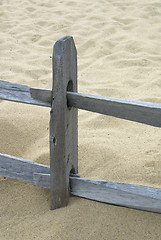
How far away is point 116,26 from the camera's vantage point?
635 cm

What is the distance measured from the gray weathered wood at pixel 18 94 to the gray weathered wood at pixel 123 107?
0.57 feet

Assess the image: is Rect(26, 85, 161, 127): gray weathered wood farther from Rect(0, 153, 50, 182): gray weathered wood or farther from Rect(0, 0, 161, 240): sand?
Rect(0, 0, 161, 240): sand

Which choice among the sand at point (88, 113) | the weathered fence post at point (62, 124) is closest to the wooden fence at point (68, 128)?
the weathered fence post at point (62, 124)

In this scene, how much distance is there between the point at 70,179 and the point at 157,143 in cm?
115

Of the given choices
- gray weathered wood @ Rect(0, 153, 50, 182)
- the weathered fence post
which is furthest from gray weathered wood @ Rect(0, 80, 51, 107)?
gray weathered wood @ Rect(0, 153, 50, 182)

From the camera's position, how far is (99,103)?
5.68 feet

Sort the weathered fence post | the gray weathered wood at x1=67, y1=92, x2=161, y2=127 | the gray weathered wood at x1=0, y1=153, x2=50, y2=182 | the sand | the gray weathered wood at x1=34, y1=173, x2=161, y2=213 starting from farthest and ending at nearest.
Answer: the gray weathered wood at x1=0, y1=153, x2=50, y2=182 → the sand → the gray weathered wood at x1=34, y1=173, x2=161, y2=213 → the weathered fence post → the gray weathered wood at x1=67, y1=92, x2=161, y2=127

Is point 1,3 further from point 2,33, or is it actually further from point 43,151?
point 43,151

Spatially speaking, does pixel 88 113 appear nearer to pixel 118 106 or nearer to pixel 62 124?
pixel 62 124

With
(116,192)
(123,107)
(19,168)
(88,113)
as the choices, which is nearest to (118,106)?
(123,107)

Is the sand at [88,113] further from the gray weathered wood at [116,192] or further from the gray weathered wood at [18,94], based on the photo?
the gray weathered wood at [18,94]

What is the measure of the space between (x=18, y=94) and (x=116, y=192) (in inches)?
32.3

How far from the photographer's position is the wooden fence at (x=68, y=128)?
1.69 metres

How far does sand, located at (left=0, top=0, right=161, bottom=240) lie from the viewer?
79.9 inches
